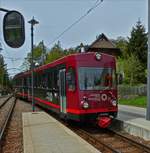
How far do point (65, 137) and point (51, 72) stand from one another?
7695 millimetres

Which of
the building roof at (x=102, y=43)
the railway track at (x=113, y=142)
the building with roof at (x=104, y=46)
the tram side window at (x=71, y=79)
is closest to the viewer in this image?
the railway track at (x=113, y=142)

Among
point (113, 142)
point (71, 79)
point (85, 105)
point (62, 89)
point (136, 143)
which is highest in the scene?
point (71, 79)

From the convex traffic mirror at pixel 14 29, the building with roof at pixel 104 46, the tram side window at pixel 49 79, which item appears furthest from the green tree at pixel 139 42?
the convex traffic mirror at pixel 14 29

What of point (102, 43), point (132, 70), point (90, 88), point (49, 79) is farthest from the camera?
point (102, 43)

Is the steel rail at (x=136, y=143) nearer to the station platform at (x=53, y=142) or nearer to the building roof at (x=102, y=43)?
the station platform at (x=53, y=142)

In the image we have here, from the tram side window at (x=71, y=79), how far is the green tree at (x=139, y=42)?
147 feet

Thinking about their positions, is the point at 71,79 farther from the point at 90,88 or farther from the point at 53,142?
the point at 53,142

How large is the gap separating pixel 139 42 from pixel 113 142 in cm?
4762

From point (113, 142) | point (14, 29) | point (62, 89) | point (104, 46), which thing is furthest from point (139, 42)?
point (14, 29)

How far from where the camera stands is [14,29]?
14.9 ft

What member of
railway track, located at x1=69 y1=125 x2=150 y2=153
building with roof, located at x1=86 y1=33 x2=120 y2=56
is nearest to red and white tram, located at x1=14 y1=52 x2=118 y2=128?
railway track, located at x1=69 y1=125 x2=150 y2=153

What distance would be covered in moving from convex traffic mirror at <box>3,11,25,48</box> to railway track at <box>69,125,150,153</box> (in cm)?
580

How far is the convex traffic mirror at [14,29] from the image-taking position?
14.8ft

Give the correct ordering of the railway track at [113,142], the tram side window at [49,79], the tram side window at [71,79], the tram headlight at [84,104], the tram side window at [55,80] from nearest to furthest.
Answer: the railway track at [113,142], the tram headlight at [84,104], the tram side window at [71,79], the tram side window at [55,80], the tram side window at [49,79]
